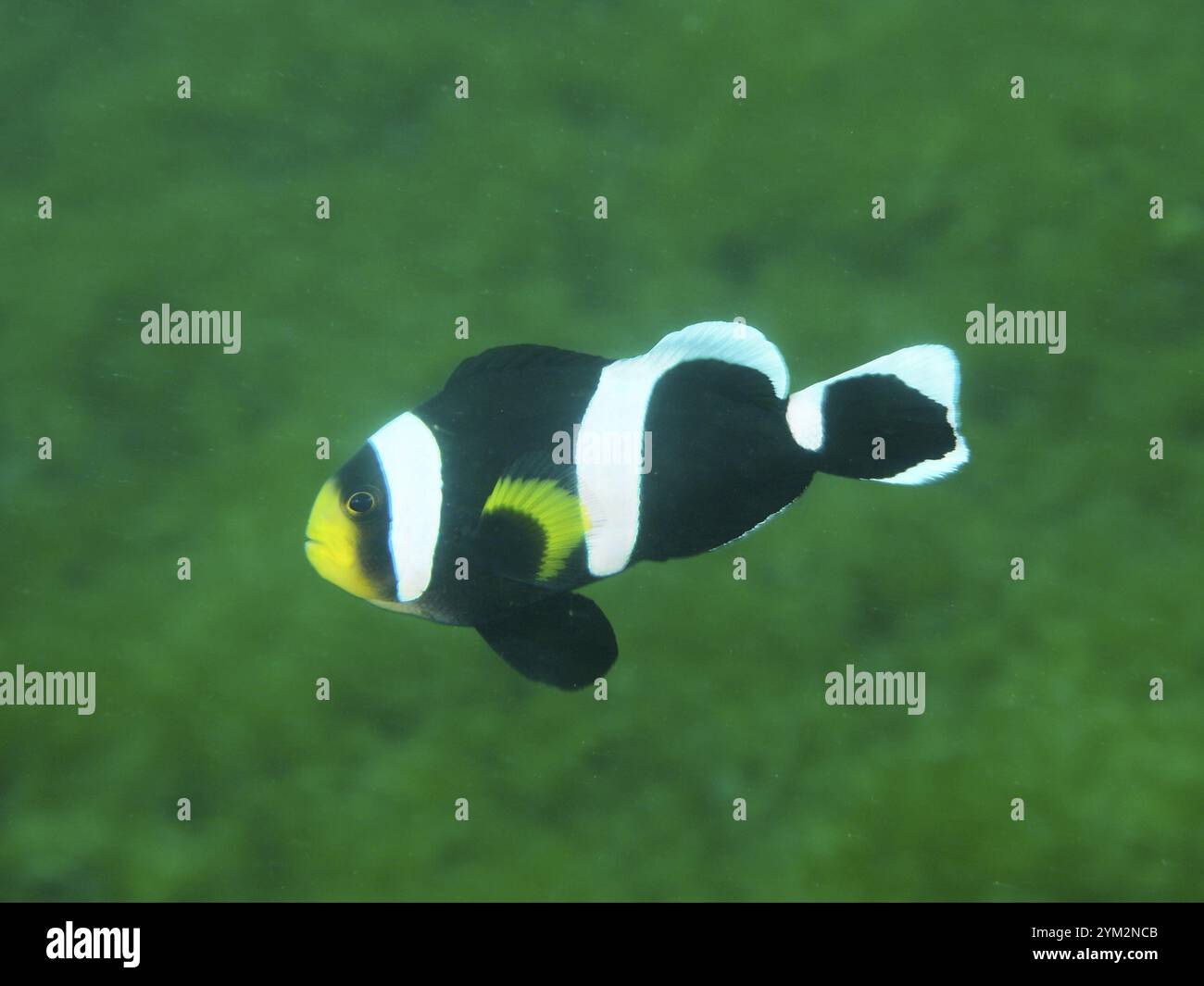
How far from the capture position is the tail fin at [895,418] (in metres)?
1.34

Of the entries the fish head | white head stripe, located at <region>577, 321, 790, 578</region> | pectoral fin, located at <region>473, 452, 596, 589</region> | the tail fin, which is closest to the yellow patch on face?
the fish head

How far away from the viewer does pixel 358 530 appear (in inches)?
55.5

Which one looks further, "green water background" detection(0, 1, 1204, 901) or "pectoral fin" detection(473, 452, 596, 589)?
"green water background" detection(0, 1, 1204, 901)

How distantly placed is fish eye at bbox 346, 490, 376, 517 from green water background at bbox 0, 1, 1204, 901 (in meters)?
0.53

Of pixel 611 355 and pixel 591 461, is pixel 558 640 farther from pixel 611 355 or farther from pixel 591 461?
pixel 611 355

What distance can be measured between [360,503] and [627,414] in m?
0.40

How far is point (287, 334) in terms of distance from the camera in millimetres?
2234

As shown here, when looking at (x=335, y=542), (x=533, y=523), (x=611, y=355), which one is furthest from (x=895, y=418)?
(x=611, y=355)

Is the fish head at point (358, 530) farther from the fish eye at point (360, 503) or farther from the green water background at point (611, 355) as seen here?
the green water background at point (611, 355)

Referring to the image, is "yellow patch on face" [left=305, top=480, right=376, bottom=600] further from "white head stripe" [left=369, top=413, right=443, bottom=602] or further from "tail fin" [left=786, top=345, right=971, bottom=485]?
"tail fin" [left=786, top=345, right=971, bottom=485]

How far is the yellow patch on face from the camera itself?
1409 mm

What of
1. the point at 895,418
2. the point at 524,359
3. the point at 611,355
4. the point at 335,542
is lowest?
the point at 335,542
